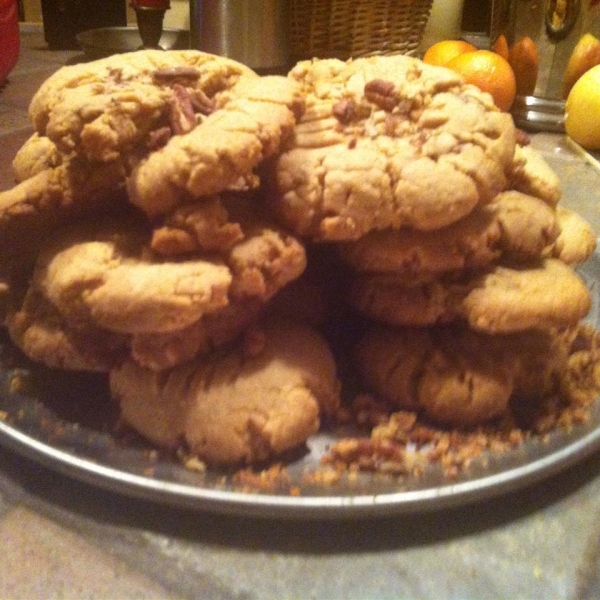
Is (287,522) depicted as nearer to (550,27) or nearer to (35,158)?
(35,158)

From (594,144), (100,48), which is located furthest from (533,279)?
(100,48)

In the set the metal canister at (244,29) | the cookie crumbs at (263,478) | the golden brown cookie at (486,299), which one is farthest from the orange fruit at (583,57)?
the cookie crumbs at (263,478)

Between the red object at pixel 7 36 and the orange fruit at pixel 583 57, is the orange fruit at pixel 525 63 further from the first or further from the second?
the red object at pixel 7 36

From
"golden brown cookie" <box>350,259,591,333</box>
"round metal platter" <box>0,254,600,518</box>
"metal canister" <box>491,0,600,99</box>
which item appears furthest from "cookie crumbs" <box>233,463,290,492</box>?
"metal canister" <box>491,0,600,99</box>

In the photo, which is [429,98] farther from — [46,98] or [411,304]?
[46,98]

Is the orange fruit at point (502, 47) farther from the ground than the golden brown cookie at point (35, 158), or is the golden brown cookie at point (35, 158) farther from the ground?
the golden brown cookie at point (35, 158)

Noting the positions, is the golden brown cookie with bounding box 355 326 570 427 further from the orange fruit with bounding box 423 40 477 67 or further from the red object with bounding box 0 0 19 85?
the red object with bounding box 0 0 19 85
